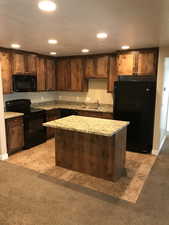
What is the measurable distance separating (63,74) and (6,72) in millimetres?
1888

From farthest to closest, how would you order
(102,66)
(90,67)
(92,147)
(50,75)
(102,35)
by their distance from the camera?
(50,75), (90,67), (102,66), (92,147), (102,35)

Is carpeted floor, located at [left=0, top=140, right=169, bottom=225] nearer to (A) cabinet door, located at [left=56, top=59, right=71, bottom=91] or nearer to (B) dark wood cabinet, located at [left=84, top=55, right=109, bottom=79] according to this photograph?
(B) dark wood cabinet, located at [left=84, top=55, right=109, bottom=79]

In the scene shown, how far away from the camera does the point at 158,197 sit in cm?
259

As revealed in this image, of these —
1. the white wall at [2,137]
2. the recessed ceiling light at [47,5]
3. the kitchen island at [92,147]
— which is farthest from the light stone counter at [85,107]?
the recessed ceiling light at [47,5]

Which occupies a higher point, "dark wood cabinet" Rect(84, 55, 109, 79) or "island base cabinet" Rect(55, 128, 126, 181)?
"dark wood cabinet" Rect(84, 55, 109, 79)

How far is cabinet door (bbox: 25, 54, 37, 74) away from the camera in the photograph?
15.3 feet

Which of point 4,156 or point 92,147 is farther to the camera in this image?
point 4,156

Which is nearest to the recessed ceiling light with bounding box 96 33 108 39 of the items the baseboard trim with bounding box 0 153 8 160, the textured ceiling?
the textured ceiling

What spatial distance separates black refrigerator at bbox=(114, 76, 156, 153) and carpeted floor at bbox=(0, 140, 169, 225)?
47.3 inches

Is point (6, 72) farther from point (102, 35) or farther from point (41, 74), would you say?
point (102, 35)

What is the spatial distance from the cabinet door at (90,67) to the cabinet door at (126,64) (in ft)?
2.97

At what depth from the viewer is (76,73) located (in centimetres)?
540

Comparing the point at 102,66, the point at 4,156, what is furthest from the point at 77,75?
the point at 4,156

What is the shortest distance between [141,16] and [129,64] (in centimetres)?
226
